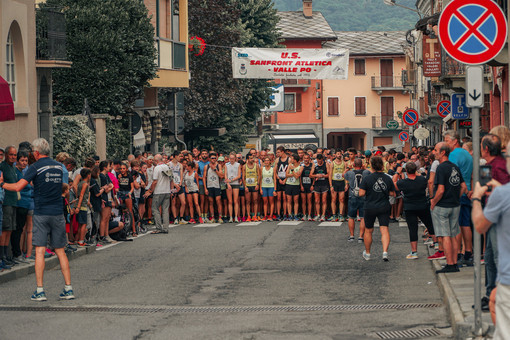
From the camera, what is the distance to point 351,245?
60.3ft

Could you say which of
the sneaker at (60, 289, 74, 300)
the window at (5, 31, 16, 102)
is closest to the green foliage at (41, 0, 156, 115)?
the window at (5, 31, 16, 102)

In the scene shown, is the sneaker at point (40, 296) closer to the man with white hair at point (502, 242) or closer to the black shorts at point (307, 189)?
the man with white hair at point (502, 242)

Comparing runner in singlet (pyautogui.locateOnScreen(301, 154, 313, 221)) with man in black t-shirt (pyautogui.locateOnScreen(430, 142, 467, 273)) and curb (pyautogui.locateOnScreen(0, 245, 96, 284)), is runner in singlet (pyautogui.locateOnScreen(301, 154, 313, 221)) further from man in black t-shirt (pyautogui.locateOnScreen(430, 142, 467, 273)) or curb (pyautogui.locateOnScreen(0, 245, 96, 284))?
man in black t-shirt (pyautogui.locateOnScreen(430, 142, 467, 273))

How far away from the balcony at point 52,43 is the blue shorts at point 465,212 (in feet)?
43.6

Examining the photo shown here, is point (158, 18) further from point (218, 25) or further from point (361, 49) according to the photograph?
point (361, 49)

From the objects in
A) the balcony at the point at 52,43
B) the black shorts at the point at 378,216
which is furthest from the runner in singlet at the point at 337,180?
the black shorts at the point at 378,216

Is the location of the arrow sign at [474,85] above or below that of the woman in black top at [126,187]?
above

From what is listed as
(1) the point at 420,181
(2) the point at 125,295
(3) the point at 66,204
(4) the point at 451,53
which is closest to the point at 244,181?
(3) the point at 66,204

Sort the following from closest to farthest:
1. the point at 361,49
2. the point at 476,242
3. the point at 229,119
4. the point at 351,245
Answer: the point at 476,242
the point at 351,245
the point at 229,119
the point at 361,49

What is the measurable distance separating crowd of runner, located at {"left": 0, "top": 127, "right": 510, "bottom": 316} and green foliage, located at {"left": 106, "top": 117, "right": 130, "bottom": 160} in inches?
151

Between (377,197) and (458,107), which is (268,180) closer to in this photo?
(458,107)

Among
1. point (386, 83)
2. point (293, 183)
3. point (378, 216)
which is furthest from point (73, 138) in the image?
point (386, 83)

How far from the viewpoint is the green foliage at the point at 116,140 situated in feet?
96.9

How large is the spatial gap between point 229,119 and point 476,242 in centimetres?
3761
